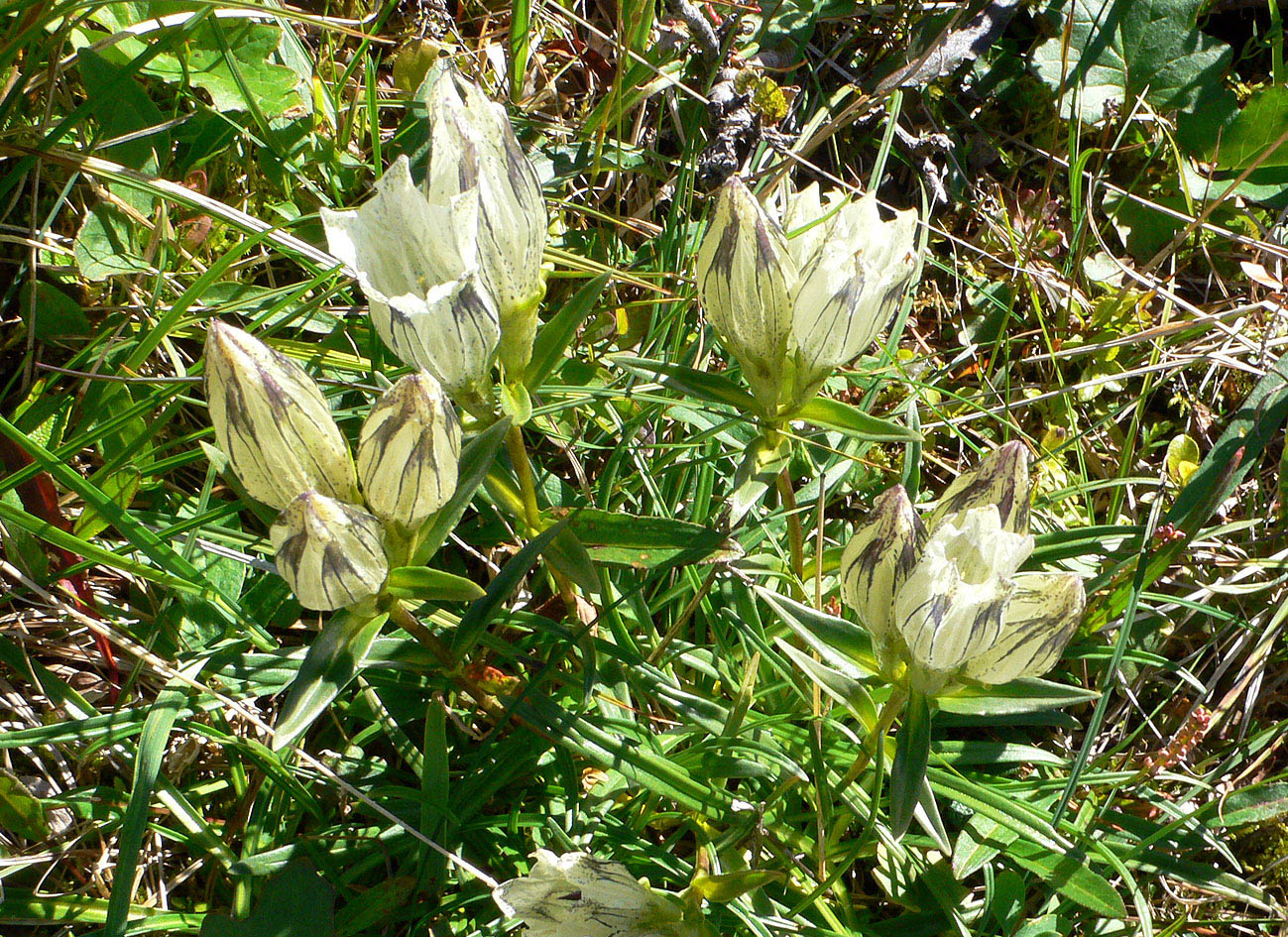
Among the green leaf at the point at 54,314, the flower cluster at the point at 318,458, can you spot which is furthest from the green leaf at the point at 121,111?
the flower cluster at the point at 318,458

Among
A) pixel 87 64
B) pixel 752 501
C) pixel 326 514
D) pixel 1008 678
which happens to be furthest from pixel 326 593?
pixel 87 64

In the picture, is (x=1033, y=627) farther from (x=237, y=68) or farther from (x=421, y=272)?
(x=237, y=68)

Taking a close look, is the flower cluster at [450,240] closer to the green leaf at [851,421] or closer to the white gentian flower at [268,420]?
the white gentian flower at [268,420]

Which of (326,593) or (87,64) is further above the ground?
(87,64)

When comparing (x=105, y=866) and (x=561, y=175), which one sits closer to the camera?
(x=105, y=866)

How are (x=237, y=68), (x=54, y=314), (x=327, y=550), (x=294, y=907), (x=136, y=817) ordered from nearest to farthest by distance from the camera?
(x=327, y=550) < (x=136, y=817) < (x=294, y=907) < (x=54, y=314) < (x=237, y=68)

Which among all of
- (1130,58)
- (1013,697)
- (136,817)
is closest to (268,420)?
(136,817)

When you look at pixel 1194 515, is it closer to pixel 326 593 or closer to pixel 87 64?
pixel 326 593
